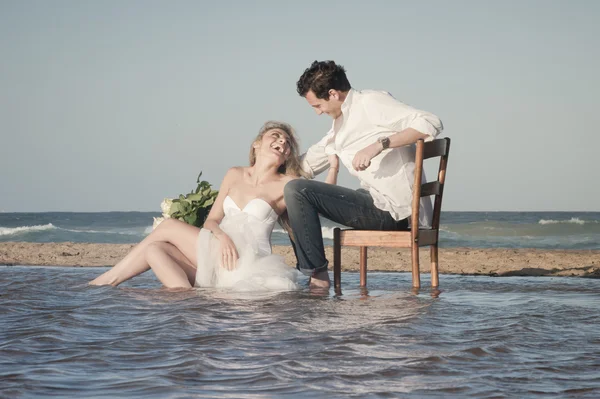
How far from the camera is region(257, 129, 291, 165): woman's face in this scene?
4.70 metres

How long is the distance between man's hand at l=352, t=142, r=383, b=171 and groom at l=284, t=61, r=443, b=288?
145 mm

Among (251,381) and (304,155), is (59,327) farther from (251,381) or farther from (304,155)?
(304,155)

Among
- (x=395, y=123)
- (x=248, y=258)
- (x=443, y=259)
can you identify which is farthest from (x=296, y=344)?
(x=443, y=259)

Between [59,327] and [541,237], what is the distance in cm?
1883

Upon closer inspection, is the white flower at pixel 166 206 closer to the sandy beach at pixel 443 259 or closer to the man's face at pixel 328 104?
the man's face at pixel 328 104

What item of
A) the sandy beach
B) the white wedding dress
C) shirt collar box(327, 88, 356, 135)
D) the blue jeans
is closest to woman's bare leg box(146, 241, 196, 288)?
the white wedding dress

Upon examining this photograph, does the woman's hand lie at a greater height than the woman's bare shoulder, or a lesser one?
lesser

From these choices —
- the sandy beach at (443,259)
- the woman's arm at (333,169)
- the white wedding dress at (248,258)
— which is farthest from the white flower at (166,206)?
the sandy beach at (443,259)

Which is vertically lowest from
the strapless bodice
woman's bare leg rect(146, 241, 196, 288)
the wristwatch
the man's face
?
woman's bare leg rect(146, 241, 196, 288)

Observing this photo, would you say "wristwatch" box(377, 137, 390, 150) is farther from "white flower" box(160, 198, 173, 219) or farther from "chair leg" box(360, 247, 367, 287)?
"white flower" box(160, 198, 173, 219)

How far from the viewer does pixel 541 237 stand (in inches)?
805

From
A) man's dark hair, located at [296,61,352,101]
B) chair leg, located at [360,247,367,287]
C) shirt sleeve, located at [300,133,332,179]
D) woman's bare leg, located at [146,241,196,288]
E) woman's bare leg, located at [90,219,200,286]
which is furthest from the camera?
chair leg, located at [360,247,367,287]

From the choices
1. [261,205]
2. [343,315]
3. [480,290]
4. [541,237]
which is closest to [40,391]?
[343,315]

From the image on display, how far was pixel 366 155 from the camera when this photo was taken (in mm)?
4219
